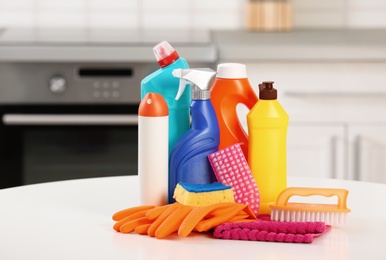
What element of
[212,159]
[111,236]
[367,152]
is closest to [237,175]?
[212,159]

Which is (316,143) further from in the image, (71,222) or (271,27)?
(71,222)

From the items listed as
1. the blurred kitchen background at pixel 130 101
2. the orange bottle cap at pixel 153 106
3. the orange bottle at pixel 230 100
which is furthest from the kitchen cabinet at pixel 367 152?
the orange bottle cap at pixel 153 106

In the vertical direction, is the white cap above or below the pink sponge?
above

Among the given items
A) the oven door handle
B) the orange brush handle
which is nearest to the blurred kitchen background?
the oven door handle

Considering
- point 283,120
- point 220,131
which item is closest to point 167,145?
point 220,131

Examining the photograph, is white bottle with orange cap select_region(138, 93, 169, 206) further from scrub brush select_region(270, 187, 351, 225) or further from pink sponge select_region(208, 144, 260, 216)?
scrub brush select_region(270, 187, 351, 225)

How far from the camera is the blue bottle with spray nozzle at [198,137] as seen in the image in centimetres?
152

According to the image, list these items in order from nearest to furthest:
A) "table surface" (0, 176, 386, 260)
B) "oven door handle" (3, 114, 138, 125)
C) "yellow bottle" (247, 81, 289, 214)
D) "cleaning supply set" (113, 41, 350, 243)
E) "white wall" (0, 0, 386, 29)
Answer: "table surface" (0, 176, 386, 260)
"cleaning supply set" (113, 41, 350, 243)
"yellow bottle" (247, 81, 289, 214)
"oven door handle" (3, 114, 138, 125)
"white wall" (0, 0, 386, 29)

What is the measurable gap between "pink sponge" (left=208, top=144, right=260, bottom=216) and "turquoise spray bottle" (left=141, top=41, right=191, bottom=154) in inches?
3.9

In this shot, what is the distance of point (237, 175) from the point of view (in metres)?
1.51

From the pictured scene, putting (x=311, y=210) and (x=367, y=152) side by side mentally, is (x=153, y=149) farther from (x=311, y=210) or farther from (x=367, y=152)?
(x=367, y=152)

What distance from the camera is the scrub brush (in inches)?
56.9

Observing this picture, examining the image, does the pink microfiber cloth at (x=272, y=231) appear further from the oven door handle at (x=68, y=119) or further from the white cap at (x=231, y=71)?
the oven door handle at (x=68, y=119)

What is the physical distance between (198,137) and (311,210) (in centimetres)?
23
